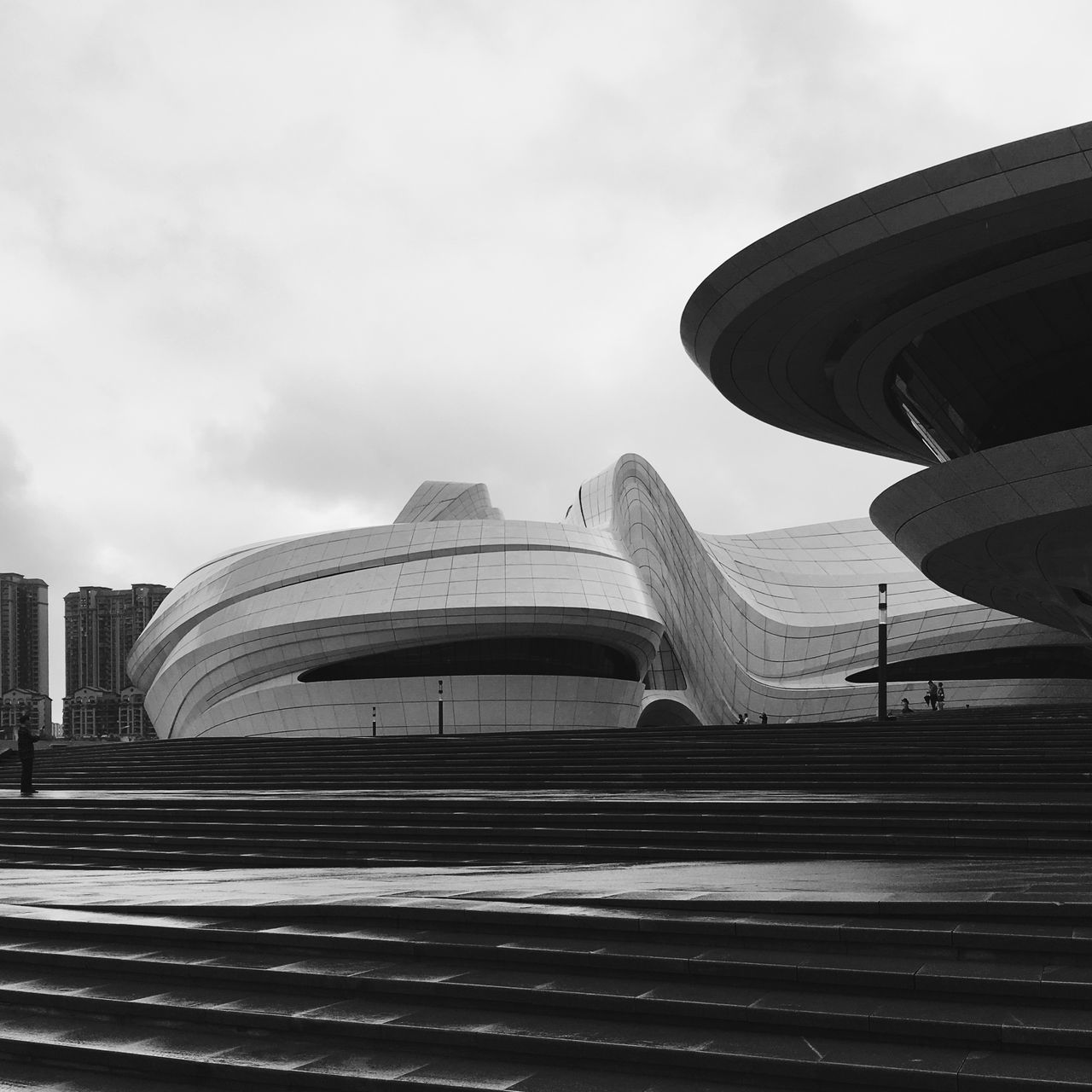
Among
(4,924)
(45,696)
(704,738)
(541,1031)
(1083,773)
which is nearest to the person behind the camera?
(541,1031)

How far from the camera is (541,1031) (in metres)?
6.01

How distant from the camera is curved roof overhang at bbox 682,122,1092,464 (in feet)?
61.2

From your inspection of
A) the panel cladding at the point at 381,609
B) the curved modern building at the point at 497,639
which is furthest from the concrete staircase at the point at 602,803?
the panel cladding at the point at 381,609

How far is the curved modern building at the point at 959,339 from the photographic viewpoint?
757 inches

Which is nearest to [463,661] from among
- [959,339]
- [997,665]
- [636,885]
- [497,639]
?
[497,639]

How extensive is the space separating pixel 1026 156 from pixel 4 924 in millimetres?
16589

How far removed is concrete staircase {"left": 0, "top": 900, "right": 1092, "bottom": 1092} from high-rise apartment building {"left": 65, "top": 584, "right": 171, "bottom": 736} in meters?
101

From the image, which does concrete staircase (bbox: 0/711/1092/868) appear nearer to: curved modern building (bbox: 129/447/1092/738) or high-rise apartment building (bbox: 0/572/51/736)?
curved modern building (bbox: 129/447/1092/738)

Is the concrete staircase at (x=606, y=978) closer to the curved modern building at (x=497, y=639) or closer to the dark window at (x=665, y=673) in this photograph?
the curved modern building at (x=497, y=639)

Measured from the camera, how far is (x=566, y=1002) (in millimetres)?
6289

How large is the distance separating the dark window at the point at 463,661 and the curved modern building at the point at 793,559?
11 centimetres

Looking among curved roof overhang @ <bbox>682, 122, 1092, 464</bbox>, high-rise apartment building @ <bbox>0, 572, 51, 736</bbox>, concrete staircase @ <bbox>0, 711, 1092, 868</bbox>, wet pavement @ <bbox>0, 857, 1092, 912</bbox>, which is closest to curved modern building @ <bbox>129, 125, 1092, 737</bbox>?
curved roof overhang @ <bbox>682, 122, 1092, 464</bbox>

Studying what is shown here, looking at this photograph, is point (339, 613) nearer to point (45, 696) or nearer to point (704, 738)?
point (704, 738)

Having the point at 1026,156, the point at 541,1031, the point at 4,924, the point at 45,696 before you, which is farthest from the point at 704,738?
the point at 45,696
